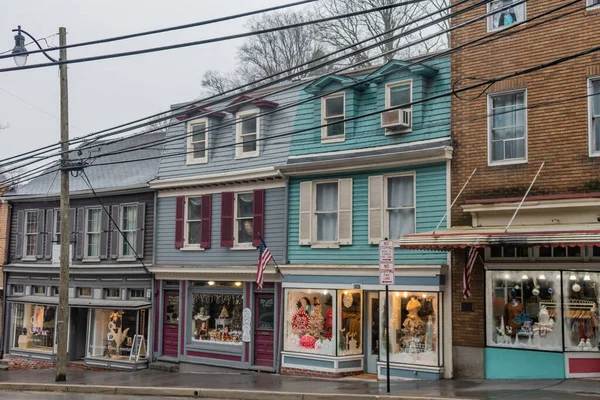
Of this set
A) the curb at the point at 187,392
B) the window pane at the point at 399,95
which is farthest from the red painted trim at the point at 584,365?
the window pane at the point at 399,95

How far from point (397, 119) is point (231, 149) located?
657cm

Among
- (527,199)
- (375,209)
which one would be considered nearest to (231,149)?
(375,209)

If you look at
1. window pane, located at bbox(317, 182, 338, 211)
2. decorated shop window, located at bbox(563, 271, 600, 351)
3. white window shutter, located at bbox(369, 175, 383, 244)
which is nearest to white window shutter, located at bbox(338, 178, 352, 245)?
window pane, located at bbox(317, 182, 338, 211)

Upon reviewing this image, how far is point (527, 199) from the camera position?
17375mm

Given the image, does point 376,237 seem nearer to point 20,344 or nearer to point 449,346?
point 449,346

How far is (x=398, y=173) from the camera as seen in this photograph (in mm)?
20125

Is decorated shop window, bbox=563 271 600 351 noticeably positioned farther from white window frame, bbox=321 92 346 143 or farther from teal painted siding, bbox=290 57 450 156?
white window frame, bbox=321 92 346 143

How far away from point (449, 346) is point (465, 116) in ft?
18.8

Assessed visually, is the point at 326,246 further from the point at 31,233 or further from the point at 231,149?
the point at 31,233

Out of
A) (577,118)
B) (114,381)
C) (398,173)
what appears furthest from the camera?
(114,381)

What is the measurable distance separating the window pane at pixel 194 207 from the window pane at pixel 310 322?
16.5 ft

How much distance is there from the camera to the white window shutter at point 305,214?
21812mm

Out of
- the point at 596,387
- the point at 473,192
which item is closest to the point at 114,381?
the point at 473,192

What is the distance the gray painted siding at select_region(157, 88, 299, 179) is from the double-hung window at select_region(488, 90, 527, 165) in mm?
6590
